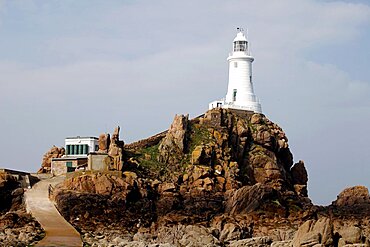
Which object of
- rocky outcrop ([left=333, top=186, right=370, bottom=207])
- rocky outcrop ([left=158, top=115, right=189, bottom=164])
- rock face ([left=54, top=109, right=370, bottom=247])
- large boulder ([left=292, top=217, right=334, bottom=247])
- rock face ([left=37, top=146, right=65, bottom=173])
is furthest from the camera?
rock face ([left=37, top=146, right=65, bottom=173])

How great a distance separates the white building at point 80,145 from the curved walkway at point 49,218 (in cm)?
830

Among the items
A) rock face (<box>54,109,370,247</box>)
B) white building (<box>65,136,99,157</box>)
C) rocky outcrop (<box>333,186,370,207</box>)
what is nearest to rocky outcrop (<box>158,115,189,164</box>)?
rock face (<box>54,109,370,247</box>)

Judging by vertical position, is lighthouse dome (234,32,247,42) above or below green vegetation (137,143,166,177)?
above

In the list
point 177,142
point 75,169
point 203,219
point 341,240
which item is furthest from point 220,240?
point 75,169

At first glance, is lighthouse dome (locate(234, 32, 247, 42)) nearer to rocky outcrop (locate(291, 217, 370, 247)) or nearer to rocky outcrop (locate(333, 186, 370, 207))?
rocky outcrop (locate(333, 186, 370, 207))

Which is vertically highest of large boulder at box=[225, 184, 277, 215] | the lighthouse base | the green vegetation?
the lighthouse base

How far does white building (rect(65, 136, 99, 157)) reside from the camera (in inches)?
2574

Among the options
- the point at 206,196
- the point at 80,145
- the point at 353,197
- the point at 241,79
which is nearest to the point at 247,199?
the point at 206,196

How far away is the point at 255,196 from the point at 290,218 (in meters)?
2.90

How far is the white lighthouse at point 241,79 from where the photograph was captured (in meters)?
65.9

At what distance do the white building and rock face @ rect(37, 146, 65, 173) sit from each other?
652mm

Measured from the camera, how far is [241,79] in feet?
218

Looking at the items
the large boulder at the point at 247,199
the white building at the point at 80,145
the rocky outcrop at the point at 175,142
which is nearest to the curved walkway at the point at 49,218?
the rocky outcrop at the point at 175,142

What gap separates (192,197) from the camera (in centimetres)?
5241
